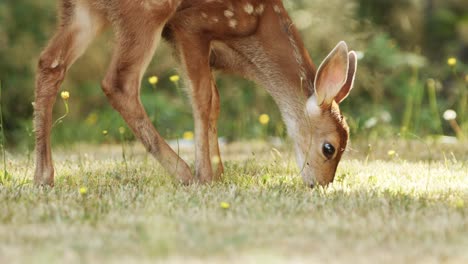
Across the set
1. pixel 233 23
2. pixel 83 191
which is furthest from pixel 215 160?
pixel 83 191

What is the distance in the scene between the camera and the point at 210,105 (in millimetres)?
5754

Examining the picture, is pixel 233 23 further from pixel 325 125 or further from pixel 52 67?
pixel 52 67

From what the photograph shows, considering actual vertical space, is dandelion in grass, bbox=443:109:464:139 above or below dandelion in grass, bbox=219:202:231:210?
below

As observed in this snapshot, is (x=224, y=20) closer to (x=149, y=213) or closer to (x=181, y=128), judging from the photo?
(x=149, y=213)

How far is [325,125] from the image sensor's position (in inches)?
226

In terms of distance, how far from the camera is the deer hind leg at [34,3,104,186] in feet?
17.1

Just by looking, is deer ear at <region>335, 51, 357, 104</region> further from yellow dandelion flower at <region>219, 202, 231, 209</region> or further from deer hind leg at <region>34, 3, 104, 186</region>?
yellow dandelion flower at <region>219, 202, 231, 209</region>

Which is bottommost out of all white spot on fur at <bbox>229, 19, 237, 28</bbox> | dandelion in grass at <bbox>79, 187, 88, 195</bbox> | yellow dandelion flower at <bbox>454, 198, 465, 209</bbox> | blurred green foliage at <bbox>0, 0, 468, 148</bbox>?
blurred green foliage at <bbox>0, 0, 468, 148</bbox>

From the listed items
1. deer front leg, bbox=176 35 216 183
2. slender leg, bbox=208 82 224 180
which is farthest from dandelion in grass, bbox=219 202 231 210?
slender leg, bbox=208 82 224 180

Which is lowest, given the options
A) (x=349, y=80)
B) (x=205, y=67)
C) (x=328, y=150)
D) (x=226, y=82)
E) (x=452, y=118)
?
(x=226, y=82)

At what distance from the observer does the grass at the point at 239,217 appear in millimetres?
3283

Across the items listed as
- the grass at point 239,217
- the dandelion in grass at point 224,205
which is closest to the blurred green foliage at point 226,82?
the grass at point 239,217

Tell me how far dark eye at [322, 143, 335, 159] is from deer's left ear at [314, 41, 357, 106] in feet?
0.91

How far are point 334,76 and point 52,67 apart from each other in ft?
5.91
